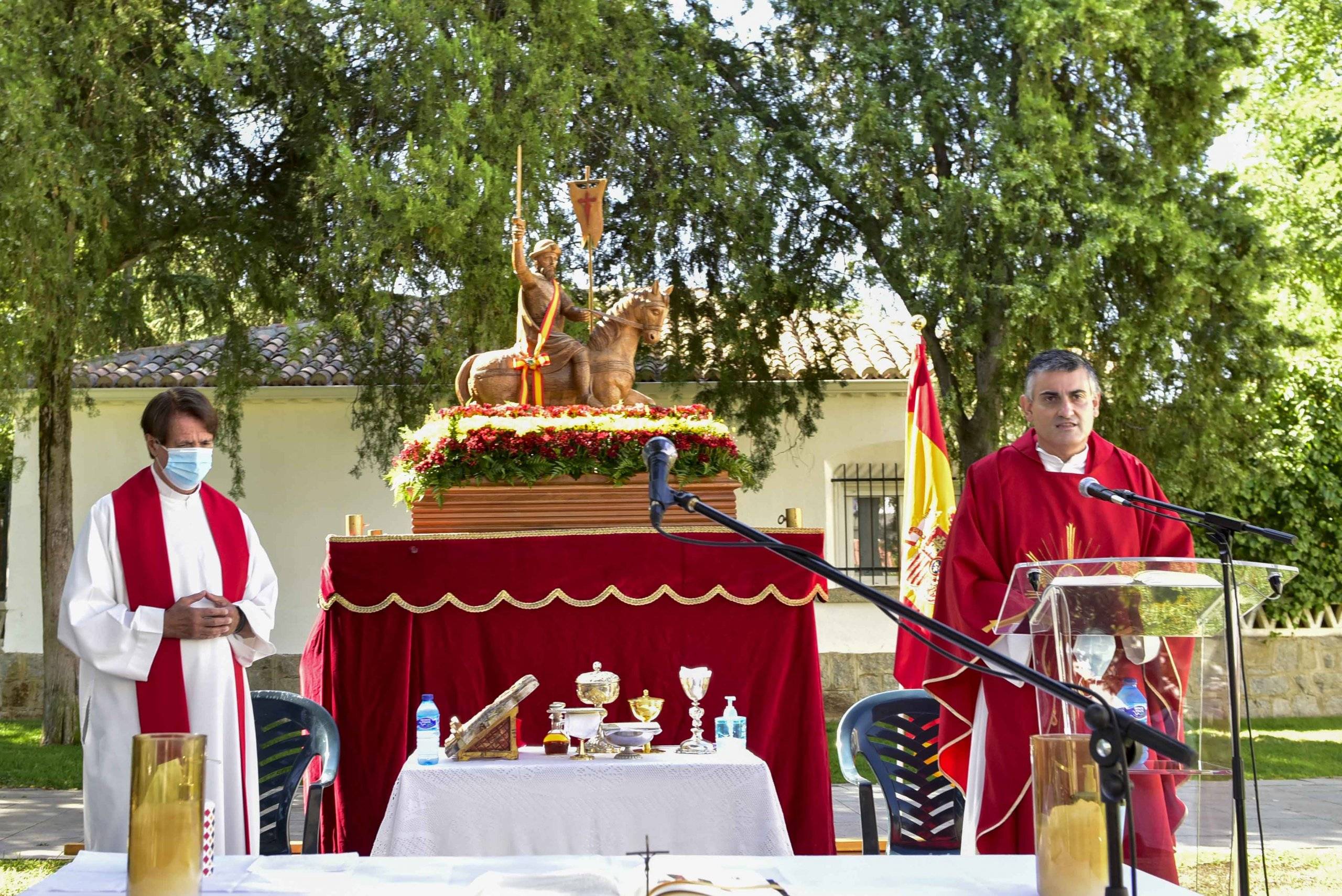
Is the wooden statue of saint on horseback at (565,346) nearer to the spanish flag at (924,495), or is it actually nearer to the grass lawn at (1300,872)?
the spanish flag at (924,495)

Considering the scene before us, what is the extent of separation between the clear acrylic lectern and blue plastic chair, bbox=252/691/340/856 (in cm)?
268

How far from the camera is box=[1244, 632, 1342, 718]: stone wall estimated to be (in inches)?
579

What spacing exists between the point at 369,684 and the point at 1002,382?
26.9 feet

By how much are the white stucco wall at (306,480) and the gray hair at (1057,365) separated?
10.0 m

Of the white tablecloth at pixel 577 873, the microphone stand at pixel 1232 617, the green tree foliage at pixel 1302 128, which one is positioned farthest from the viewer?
the green tree foliage at pixel 1302 128

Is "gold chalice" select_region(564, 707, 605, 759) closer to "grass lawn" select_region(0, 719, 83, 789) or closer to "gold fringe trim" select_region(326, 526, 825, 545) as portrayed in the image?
"gold fringe trim" select_region(326, 526, 825, 545)

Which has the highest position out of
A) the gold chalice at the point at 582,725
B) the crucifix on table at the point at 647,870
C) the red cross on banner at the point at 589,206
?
the red cross on banner at the point at 589,206

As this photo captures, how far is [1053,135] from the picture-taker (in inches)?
485

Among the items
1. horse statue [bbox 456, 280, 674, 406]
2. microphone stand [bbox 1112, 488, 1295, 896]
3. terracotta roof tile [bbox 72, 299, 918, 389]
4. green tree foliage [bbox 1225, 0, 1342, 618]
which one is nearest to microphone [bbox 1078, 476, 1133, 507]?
microphone stand [bbox 1112, 488, 1295, 896]

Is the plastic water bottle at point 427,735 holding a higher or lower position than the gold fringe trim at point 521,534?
lower

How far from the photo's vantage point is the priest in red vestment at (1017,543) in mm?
4344

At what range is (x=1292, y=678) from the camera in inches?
581

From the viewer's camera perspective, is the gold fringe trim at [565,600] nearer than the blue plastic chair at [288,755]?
No

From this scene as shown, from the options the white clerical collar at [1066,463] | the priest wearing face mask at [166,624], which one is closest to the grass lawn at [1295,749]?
the white clerical collar at [1066,463]
